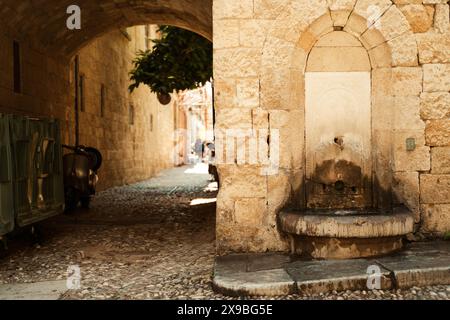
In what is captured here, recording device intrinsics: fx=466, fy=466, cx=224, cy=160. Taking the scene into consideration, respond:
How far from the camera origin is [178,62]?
1039 centimetres

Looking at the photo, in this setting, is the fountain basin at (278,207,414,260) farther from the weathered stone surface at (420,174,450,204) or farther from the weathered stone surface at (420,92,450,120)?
the weathered stone surface at (420,92,450,120)

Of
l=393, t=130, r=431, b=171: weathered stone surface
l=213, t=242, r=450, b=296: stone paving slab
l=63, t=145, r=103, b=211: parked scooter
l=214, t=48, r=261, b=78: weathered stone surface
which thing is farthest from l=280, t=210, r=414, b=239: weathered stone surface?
l=63, t=145, r=103, b=211: parked scooter

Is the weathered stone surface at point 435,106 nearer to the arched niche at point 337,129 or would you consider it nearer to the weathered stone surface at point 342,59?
the arched niche at point 337,129

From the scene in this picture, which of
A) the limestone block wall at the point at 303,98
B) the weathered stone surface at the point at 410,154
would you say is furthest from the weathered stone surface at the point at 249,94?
the weathered stone surface at the point at 410,154

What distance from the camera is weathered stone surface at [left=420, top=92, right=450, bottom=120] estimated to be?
4590 mm

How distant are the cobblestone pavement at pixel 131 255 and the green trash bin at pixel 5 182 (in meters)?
0.46

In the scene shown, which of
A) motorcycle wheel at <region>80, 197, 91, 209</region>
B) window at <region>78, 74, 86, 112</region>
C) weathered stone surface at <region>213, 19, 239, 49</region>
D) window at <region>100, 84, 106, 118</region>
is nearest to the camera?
weathered stone surface at <region>213, 19, 239, 49</region>

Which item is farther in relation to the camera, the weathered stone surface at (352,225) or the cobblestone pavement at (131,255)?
the weathered stone surface at (352,225)

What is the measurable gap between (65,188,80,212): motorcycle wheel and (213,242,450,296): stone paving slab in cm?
465

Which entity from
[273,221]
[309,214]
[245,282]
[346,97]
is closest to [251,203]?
[273,221]

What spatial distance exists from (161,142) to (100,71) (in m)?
8.92

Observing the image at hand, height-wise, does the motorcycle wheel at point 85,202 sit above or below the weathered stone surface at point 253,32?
below

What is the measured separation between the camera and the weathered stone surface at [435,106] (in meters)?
4.59

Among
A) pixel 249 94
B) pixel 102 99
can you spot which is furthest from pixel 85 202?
pixel 249 94
